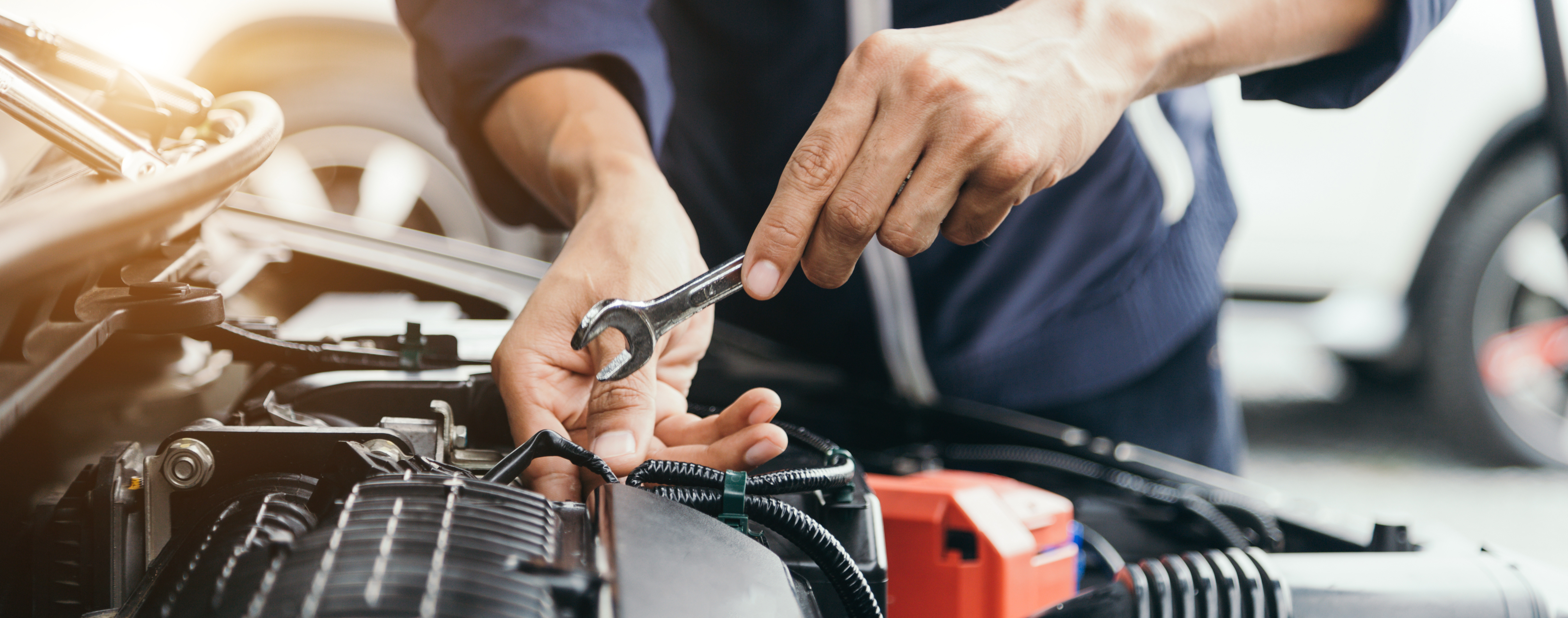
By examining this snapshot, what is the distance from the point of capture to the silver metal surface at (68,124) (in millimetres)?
539

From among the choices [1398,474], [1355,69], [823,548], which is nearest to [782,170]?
[1355,69]

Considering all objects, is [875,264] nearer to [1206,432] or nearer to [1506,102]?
[1206,432]

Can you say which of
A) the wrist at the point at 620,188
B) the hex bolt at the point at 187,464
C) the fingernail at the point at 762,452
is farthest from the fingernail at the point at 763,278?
the hex bolt at the point at 187,464

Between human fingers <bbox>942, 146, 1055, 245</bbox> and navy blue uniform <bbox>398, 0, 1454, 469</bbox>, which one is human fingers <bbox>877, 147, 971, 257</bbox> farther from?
navy blue uniform <bbox>398, 0, 1454, 469</bbox>

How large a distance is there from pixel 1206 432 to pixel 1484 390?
1.66 m

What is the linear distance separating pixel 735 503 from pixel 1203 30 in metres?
0.51

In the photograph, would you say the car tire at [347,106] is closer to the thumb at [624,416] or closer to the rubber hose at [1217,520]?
the thumb at [624,416]

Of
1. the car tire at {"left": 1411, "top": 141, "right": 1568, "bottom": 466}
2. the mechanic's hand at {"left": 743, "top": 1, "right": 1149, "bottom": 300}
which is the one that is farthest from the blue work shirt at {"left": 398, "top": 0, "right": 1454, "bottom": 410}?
the car tire at {"left": 1411, "top": 141, "right": 1568, "bottom": 466}

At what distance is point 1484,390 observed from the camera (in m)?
2.31

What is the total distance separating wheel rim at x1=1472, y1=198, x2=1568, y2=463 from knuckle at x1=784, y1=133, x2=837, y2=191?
2365mm

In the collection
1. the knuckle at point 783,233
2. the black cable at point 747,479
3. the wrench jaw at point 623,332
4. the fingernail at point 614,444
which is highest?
the knuckle at point 783,233

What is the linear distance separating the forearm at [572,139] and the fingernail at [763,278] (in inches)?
10.0

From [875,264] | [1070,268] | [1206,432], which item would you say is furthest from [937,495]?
[1206,432]

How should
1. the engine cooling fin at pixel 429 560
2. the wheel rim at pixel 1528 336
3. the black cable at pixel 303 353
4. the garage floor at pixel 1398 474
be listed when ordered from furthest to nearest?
1. the wheel rim at pixel 1528 336
2. the garage floor at pixel 1398 474
3. the black cable at pixel 303 353
4. the engine cooling fin at pixel 429 560
